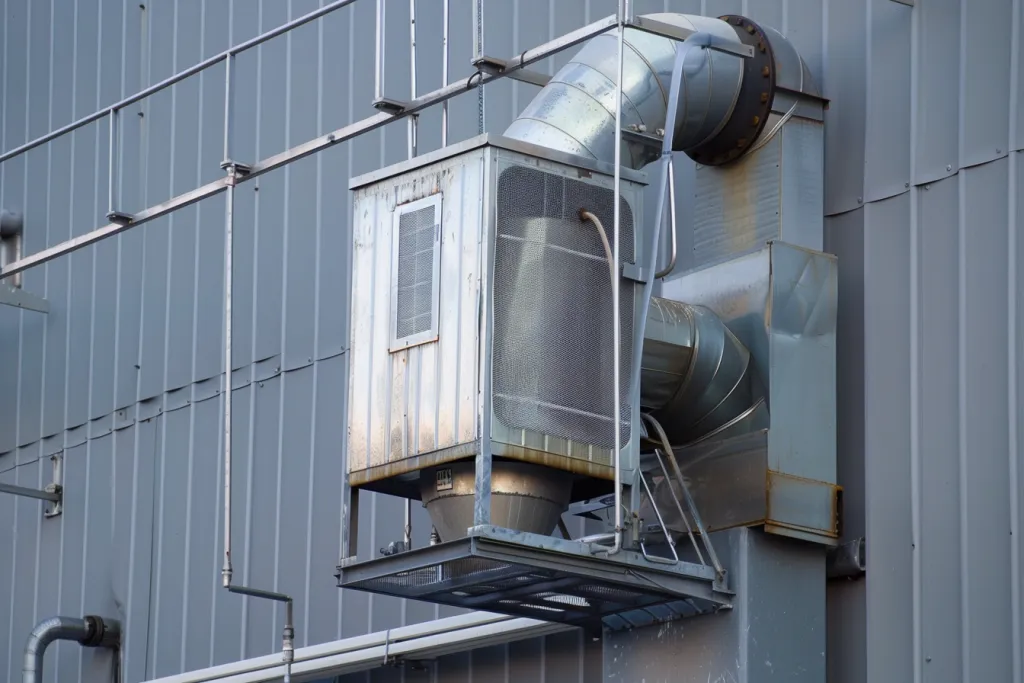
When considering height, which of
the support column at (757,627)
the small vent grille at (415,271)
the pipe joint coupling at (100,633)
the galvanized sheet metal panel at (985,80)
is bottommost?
the support column at (757,627)

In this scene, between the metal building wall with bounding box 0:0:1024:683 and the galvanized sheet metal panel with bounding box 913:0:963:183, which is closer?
the metal building wall with bounding box 0:0:1024:683

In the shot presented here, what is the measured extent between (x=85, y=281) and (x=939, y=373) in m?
8.63

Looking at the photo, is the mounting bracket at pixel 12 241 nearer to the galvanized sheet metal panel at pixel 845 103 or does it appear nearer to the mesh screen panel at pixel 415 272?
the mesh screen panel at pixel 415 272

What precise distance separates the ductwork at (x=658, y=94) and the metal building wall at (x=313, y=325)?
481mm

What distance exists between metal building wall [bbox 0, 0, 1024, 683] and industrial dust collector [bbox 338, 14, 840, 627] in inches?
14.1

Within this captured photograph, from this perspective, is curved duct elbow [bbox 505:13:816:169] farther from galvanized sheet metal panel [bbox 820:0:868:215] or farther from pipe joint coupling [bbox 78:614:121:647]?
pipe joint coupling [bbox 78:614:121:647]

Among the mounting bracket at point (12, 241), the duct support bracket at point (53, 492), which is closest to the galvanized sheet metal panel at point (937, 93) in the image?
the duct support bracket at point (53, 492)

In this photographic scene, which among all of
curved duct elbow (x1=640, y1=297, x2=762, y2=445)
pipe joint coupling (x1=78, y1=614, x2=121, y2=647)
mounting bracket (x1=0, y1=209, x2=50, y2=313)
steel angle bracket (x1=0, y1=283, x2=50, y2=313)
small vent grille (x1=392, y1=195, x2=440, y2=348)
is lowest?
pipe joint coupling (x1=78, y1=614, x2=121, y2=647)

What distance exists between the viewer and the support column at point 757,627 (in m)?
8.32

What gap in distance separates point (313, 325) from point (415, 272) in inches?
172

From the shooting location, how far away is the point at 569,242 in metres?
8.29

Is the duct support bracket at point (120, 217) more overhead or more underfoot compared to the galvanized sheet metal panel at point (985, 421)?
more overhead

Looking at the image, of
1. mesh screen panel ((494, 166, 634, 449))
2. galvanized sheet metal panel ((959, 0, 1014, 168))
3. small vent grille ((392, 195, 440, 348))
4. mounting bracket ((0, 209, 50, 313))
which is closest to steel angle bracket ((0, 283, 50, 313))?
mounting bracket ((0, 209, 50, 313))

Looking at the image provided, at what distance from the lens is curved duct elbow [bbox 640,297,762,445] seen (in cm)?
864
